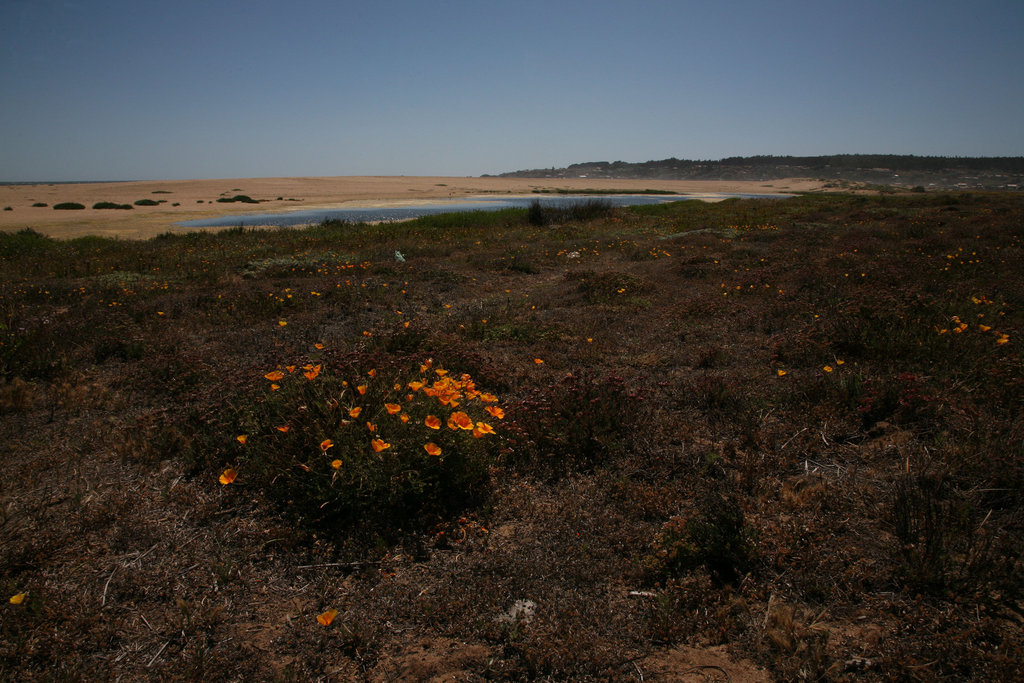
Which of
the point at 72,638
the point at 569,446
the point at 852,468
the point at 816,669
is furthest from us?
the point at 569,446

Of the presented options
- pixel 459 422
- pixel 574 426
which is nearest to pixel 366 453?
pixel 459 422

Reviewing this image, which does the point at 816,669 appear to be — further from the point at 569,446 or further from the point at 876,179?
the point at 876,179

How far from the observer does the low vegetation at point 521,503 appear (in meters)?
2.37

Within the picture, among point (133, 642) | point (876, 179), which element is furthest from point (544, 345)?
point (876, 179)

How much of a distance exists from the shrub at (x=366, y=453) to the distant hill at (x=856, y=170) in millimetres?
108509

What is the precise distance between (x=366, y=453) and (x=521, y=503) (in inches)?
46.0

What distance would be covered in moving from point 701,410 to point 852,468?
1.36 m

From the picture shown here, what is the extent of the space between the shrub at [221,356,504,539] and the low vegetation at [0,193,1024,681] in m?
0.02

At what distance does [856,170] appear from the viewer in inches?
4796

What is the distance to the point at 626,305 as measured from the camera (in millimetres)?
9305

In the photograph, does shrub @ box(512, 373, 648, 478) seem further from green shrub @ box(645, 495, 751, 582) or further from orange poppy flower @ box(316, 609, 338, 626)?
orange poppy flower @ box(316, 609, 338, 626)

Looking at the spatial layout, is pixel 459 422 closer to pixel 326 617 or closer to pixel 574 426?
pixel 574 426

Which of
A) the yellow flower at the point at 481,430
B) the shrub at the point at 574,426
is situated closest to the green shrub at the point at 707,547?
the shrub at the point at 574,426

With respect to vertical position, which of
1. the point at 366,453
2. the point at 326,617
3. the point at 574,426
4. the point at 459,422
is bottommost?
the point at 326,617
